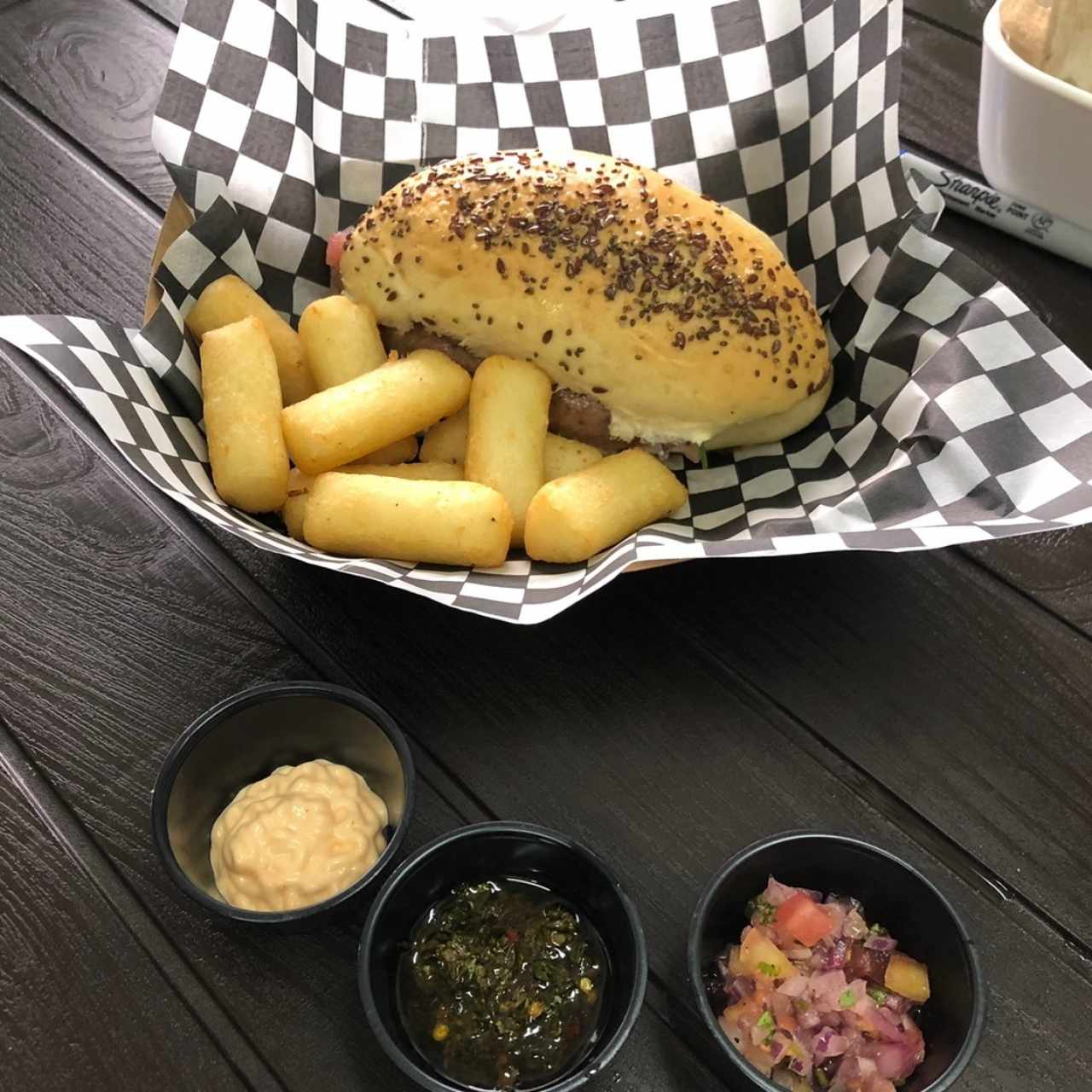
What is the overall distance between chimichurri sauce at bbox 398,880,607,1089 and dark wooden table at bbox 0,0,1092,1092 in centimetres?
6

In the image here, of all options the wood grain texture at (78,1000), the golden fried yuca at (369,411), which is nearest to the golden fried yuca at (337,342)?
the golden fried yuca at (369,411)

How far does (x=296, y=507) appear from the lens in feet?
3.36

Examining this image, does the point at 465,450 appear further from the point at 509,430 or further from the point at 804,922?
the point at 804,922

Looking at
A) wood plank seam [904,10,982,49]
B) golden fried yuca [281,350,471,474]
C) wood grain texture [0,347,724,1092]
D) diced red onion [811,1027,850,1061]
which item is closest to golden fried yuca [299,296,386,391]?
golden fried yuca [281,350,471,474]

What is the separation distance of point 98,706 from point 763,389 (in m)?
0.69

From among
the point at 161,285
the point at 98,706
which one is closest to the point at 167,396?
the point at 161,285

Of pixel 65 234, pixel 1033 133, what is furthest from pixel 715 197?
pixel 65 234

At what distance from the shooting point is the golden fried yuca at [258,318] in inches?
43.8

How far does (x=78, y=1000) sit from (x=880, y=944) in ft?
1.98

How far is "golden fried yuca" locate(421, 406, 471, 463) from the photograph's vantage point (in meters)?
1.12

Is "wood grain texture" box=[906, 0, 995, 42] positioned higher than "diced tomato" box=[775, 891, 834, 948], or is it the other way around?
"wood grain texture" box=[906, 0, 995, 42]

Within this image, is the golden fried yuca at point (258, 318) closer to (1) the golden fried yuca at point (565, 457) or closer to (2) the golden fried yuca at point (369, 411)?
(2) the golden fried yuca at point (369, 411)

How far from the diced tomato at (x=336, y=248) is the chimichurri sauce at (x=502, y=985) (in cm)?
70

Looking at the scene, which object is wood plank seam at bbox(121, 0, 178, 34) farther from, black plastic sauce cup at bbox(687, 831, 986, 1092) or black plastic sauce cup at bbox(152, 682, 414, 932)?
black plastic sauce cup at bbox(687, 831, 986, 1092)
